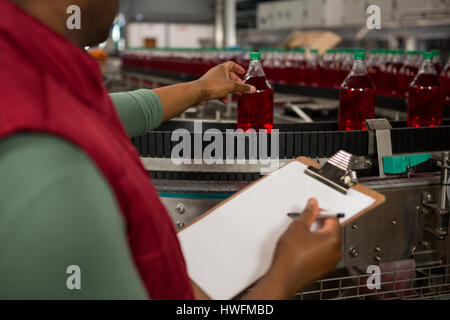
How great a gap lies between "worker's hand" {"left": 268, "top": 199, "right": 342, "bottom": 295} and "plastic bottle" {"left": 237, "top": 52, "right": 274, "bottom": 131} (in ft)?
2.99

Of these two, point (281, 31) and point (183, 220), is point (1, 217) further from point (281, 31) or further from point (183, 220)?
point (281, 31)

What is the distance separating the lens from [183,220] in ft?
4.04

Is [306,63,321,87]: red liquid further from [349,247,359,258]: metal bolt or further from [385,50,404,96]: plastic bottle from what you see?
[349,247,359,258]: metal bolt

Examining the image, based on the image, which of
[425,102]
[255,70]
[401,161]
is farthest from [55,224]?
[425,102]

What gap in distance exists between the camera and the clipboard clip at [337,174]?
2.70 feet

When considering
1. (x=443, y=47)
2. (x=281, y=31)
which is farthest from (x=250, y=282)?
(x=281, y=31)

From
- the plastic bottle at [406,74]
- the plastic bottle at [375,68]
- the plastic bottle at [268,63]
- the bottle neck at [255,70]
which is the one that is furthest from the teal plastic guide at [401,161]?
the plastic bottle at [268,63]

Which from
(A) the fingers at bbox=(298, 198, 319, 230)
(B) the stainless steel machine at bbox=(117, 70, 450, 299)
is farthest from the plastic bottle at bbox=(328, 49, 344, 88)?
(A) the fingers at bbox=(298, 198, 319, 230)

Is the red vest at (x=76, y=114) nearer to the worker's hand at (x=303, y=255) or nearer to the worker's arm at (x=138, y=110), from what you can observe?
the worker's hand at (x=303, y=255)

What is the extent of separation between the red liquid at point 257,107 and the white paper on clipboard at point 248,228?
69 cm

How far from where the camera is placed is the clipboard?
2.41ft

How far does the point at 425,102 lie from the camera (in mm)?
1695

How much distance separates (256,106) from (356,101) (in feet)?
1.20

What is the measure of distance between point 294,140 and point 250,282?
61cm
